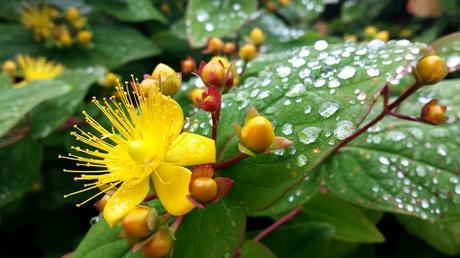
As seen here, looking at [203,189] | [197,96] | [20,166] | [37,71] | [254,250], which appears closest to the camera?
[203,189]

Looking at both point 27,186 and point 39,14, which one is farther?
point 39,14

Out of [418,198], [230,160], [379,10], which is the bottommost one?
[379,10]

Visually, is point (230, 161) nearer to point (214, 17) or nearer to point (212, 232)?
point (212, 232)

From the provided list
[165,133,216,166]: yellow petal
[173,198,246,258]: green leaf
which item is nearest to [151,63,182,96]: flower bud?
[165,133,216,166]: yellow petal

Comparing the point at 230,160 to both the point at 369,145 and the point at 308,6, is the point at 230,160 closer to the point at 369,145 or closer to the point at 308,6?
the point at 369,145

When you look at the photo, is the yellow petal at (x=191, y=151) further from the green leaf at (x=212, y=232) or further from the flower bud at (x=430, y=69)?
the flower bud at (x=430, y=69)

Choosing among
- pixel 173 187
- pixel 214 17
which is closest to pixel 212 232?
pixel 173 187

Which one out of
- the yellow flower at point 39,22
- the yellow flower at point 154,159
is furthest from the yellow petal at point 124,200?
the yellow flower at point 39,22

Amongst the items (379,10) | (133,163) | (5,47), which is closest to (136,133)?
(133,163)
